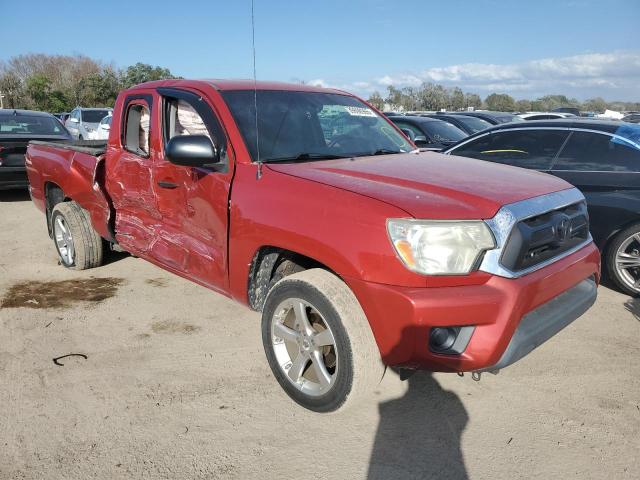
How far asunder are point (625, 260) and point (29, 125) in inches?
397

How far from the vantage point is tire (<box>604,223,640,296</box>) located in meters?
4.61

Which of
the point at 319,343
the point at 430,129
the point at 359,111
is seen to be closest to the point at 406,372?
the point at 319,343

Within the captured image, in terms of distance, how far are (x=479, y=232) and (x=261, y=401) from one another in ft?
5.30

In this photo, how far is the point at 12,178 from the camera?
8672mm

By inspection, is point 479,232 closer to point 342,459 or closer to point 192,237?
point 342,459

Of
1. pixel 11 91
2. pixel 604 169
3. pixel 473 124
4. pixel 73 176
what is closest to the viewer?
pixel 604 169

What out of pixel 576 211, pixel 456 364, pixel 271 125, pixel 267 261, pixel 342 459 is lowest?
pixel 342 459

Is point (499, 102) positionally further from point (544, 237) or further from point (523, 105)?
point (544, 237)

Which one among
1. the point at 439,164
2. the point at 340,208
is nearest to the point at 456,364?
the point at 340,208

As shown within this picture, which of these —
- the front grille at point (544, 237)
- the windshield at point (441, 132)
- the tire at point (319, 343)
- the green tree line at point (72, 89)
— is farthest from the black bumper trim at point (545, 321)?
the green tree line at point (72, 89)

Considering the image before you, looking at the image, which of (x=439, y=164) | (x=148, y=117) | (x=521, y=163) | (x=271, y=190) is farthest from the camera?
(x=521, y=163)

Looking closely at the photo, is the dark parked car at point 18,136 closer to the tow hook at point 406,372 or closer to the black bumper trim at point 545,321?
the tow hook at point 406,372

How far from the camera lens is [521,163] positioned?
5395 millimetres

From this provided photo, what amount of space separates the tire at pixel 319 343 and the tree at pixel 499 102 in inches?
1927
